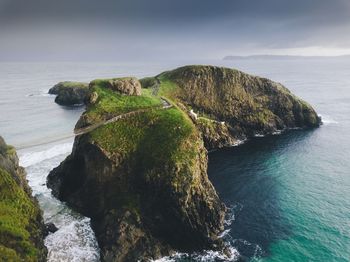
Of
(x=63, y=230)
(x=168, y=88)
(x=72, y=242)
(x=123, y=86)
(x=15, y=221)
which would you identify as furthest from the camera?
(x=168, y=88)

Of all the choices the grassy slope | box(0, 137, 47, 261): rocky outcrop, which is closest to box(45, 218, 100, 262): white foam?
box(0, 137, 47, 261): rocky outcrop

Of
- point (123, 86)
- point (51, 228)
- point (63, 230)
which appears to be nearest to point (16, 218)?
point (51, 228)

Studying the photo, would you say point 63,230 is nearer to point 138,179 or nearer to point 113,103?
point 138,179

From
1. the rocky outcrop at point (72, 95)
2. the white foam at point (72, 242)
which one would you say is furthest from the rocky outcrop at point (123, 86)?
the rocky outcrop at point (72, 95)

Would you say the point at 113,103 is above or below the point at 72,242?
above

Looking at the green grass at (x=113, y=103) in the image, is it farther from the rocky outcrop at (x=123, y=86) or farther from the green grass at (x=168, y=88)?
the green grass at (x=168, y=88)

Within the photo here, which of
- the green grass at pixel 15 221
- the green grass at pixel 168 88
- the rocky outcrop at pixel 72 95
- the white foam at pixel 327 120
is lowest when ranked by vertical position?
the white foam at pixel 327 120

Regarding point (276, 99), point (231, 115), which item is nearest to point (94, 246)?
point (231, 115)
